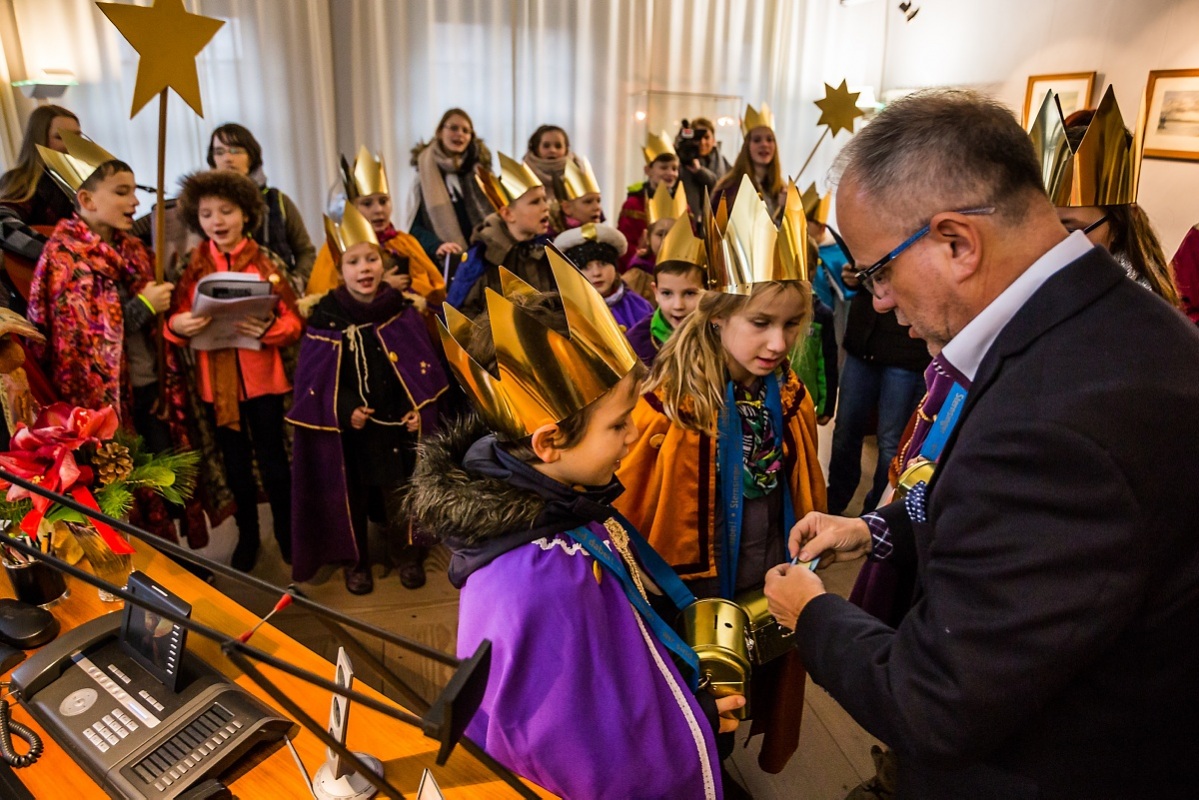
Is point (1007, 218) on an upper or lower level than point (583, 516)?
upper

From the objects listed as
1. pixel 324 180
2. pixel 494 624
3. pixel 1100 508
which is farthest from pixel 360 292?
pixel 324 180

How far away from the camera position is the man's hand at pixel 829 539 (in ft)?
4.50

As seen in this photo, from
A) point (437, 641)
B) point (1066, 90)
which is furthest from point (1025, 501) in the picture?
point (1066, 90)

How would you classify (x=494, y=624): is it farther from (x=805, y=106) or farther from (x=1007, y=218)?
(x=805, y=106)

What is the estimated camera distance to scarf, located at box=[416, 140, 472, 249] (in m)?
4.08

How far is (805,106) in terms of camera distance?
6926mm

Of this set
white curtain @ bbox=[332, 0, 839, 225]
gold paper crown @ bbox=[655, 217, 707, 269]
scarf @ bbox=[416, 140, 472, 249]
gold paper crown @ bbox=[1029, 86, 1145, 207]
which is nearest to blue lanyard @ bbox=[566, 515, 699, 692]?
gold paper crown @ bbox=[655, 217, 707, 269]

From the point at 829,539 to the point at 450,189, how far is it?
333cm

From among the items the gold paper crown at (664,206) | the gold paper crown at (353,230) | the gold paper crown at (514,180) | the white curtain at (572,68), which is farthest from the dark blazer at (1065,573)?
the white curtain at (572,68)

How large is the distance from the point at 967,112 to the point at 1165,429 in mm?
414

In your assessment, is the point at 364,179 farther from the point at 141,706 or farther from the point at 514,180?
the point at 141,706

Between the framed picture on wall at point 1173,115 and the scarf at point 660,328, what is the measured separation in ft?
11.0

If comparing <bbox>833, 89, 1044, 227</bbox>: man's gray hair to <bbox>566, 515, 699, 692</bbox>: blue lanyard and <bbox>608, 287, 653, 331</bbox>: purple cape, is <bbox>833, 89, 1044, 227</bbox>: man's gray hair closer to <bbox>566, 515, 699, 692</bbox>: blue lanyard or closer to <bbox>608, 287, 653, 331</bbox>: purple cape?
<bbox>566, 515, 699, 692</bbox>: blue lanyard

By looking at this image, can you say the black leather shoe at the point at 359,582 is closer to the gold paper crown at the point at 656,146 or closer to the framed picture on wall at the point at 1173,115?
the gold paper crown at the point at 656,146
